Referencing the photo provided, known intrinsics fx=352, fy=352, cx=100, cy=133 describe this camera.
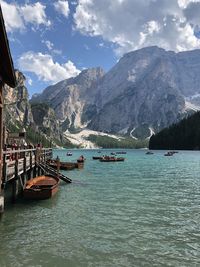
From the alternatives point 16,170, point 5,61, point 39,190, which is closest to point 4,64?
point 5,61

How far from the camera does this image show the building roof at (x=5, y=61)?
16.8 metres

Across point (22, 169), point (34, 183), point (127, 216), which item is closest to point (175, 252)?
point (127, 216)

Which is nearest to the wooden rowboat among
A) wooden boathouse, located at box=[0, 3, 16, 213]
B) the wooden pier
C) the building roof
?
the wooden pier

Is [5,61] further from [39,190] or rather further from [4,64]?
[39,190]

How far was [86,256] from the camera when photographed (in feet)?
55.7

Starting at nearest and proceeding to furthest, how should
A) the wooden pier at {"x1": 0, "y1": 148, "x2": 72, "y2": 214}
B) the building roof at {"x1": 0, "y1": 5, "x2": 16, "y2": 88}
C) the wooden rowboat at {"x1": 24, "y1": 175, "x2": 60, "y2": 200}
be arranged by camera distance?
the building roof at {"x1": 0, "y1": 5, "x2": 16, "y2": 88}
the wooden pier at {"x1": 0, "y1": 148, "x2": 72, "y2": 214}
the wooden rowboat at {"x1": 24, "y1": 175, "x2": 60, "y2": 200}

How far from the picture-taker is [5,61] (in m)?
19.0

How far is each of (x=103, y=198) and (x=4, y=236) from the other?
632 inches

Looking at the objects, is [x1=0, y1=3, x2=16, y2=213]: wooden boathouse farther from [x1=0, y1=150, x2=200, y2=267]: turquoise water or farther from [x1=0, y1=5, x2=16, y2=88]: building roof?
[x1=0, y1=150, x2=200, y2=267]: turquoise water

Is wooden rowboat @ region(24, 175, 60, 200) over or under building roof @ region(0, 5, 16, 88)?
under

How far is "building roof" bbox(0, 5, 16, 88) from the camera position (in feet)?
55.0

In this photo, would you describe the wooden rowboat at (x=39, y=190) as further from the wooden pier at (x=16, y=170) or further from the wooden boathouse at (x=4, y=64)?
the wooden boathouse at (x=4, y=64)

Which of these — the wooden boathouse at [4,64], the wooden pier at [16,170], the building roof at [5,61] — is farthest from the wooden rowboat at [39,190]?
the building roof at [5,61]

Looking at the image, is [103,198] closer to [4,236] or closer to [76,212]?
[76,212]
